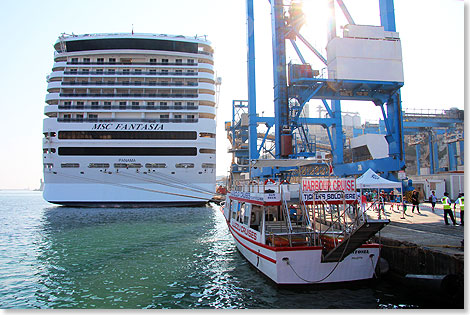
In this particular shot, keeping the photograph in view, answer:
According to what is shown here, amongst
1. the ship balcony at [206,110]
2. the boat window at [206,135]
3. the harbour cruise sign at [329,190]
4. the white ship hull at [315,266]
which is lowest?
the white ship hull at [315,266]

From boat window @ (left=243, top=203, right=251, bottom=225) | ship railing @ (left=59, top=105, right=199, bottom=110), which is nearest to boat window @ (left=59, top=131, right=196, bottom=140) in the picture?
ship railing @ (left=59, top=105, right=199, bottom=110)

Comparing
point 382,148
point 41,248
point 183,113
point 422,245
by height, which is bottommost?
point 41,248

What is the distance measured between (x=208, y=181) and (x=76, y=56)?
A: 76.6ft

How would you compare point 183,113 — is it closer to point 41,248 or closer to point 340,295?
point 41,248

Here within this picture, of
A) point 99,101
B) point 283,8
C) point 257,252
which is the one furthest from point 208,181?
point 257,252

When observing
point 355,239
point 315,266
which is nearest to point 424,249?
point 355,239

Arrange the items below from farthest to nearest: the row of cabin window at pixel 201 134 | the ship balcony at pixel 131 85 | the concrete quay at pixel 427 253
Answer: the ship balcony at pixel 131 85, the row of cabin window at pixel 201 134, the concrete quay at pixel 427 253

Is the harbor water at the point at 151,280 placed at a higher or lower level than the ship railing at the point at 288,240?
lower

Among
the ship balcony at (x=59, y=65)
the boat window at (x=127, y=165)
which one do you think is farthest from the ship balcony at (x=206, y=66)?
the ship balcony at (x=59, y=65)

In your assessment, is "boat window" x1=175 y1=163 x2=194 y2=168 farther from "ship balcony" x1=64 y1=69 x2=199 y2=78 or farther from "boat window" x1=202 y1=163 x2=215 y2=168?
"ship balcony" x1=64 y1=69 x2=199 y2=78

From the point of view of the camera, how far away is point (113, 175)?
1391 inches

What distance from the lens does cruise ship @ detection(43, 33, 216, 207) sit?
35469 millimetres

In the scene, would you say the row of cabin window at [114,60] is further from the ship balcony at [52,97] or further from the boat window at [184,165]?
the boat window at [184,165]

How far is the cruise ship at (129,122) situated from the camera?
35.5m
